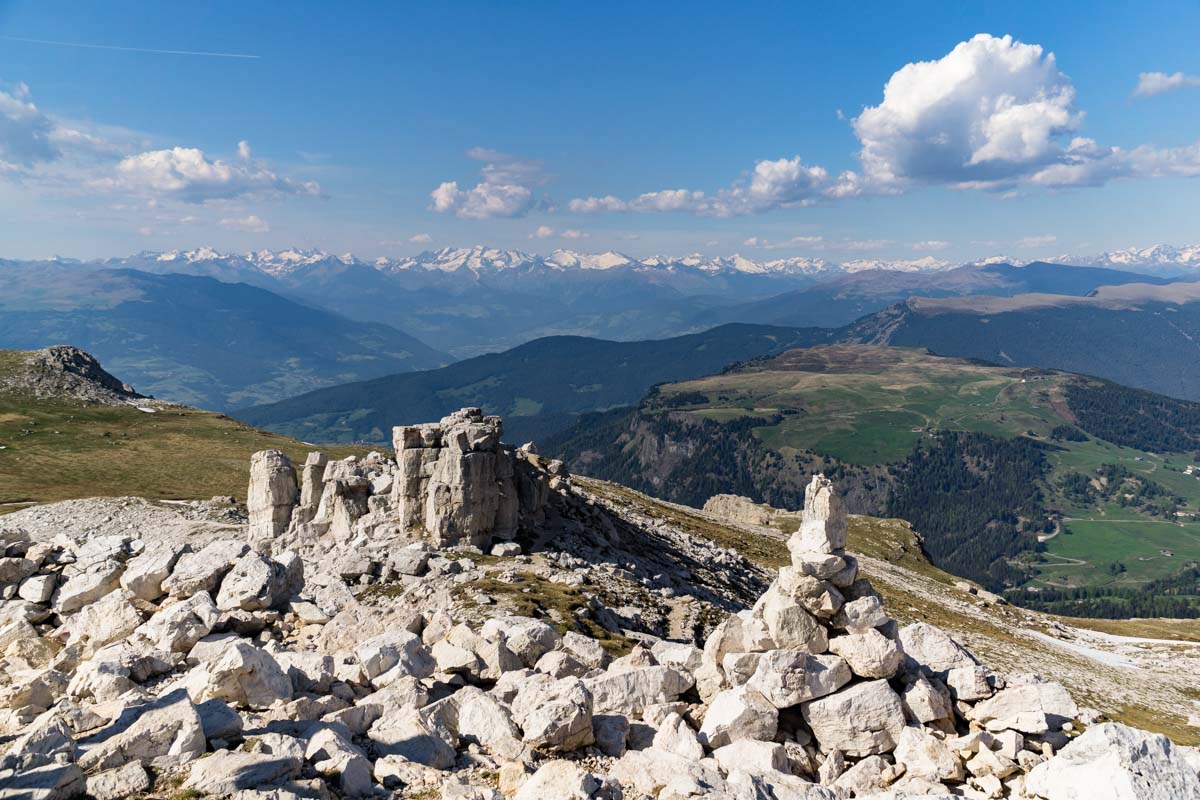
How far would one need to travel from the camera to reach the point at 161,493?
8425cm

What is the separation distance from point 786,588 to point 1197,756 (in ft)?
36.7

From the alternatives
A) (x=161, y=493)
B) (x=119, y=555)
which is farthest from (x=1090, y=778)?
(x=161, y=493)

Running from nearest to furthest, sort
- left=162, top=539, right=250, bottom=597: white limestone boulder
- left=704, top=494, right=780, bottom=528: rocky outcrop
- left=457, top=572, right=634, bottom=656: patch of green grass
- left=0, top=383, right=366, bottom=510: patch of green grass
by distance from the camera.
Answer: left=162, top=539, right=250, bottom=597: white limestone boulder < left=457, top=572, right=634, bottom=656: patch of green grass < left=0, top=383, right=366, bottom=510: patch of green grass < left=704, top=494, right=780, bottom=528: rocky outcrop

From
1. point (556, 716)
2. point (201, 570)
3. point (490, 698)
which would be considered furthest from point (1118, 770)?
point (201, 570)

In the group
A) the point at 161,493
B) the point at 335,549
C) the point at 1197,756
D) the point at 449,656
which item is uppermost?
the point at 1197,756

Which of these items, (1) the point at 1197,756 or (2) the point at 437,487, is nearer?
(1) the point at 1197,756

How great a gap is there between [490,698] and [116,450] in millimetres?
112121

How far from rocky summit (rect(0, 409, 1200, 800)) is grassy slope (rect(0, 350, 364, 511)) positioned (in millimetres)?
55084

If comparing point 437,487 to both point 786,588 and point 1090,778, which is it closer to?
point 786,588

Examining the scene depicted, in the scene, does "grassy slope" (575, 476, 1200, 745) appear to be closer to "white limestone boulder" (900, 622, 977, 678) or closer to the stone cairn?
"white limestone boulder" (900, 622, 977, 678)

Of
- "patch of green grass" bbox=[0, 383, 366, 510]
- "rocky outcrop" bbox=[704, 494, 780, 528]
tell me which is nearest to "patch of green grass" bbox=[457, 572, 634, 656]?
"patch of green grass" bbox=[0, 383, 366, 510]

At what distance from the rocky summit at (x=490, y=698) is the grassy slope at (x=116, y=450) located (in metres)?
55.1

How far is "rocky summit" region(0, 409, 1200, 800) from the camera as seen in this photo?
17.2m

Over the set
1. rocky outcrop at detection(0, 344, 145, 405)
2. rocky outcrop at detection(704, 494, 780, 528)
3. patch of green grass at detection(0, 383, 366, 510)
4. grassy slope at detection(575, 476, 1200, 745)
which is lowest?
rocky outcrop at detection(704, 494, 780, 528)
